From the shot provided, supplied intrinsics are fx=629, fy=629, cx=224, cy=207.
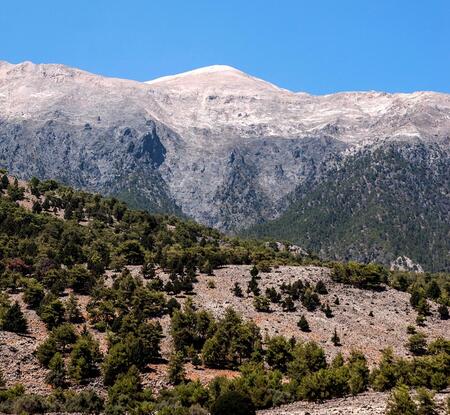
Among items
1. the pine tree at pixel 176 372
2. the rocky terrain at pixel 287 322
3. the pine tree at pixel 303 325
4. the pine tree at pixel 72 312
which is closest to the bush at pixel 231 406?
the pine tree at pixel 176 372

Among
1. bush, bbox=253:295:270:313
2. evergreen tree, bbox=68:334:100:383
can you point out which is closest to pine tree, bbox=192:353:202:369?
evergreen tree, bbox=68:334:100:383

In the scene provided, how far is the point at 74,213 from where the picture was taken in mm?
168500

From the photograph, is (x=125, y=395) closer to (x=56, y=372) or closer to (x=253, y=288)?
(x=56, y=372)

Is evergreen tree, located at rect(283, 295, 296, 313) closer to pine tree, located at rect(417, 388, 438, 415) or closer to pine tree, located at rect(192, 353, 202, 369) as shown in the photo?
pine tree, located at rect(192, 353, 202, 369)

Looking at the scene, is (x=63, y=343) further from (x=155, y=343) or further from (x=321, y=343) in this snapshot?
(x=321, y=343)

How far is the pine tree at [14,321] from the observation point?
86.3 m

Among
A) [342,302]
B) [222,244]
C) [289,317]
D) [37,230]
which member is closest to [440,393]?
[289,317]

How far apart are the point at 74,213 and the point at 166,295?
224 feet

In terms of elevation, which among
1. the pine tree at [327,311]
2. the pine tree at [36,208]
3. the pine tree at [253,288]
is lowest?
the pine tree at [327,311]

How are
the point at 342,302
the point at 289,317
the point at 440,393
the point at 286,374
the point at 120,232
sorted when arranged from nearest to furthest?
the point at 440,393 < the point at 286,374 < the point at 289,317 < the point at 342,302 < the point at 120,232

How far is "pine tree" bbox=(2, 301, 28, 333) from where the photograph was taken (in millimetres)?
86312

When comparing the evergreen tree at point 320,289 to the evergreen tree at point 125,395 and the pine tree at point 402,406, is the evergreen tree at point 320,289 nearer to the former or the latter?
the evergreen tree at point 125,395

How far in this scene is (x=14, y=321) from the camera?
8638 centimetres

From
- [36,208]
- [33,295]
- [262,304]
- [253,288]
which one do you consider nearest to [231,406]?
[33,295]
